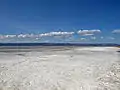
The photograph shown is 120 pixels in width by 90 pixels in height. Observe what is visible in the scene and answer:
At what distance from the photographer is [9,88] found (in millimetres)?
12859

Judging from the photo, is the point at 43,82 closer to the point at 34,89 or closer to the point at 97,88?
the point at 34,89

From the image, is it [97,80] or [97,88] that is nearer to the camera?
[97,88]

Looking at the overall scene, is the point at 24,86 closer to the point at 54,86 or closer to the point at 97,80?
the point at 54,86

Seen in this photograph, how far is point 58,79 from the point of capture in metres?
15.8

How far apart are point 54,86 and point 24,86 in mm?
1967

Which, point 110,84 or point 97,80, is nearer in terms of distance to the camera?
point 110,84

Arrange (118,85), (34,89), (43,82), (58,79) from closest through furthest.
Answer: (34,89), (118,85), (43,82), (58,79)

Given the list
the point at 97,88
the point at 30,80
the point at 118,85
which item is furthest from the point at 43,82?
the point at 118,85

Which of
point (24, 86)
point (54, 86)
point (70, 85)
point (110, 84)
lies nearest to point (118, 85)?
point (110, 84)

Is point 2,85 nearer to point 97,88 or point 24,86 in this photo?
point 24,86

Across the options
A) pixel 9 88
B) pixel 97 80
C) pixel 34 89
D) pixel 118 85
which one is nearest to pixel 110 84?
pixel 118 85

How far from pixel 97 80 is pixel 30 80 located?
16.5ft

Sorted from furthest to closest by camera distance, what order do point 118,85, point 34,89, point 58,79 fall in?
point 58,79, point 118,85, point 34,89

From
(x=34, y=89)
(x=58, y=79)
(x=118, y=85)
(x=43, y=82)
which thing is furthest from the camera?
(x=58, y=79)
